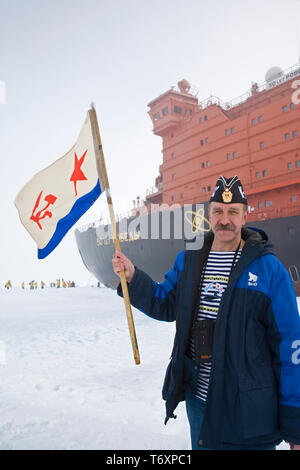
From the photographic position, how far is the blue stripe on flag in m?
2.28

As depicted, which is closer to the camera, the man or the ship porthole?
the man

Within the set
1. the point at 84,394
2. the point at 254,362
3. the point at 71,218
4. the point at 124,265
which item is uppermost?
the point at 71,218

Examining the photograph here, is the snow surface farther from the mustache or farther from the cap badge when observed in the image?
the cap badge

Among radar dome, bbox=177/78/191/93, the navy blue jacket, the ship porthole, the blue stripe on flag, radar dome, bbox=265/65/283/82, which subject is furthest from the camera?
radar dome, bbox=177/78/191/93

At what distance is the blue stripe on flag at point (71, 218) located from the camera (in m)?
2.28

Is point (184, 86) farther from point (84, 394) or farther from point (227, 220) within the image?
point (227, 220)

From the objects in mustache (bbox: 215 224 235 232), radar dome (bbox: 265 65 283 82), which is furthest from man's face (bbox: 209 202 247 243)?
radar dome (bbox: 265 65 283 82)

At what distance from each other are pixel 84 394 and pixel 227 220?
260 cm

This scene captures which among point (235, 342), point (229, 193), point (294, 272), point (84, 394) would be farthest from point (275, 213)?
point (235, 342)

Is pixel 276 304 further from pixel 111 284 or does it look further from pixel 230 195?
pixel 111 284

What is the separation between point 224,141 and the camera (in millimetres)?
15562

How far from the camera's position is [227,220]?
5.14 feet

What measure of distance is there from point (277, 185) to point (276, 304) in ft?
39.8
